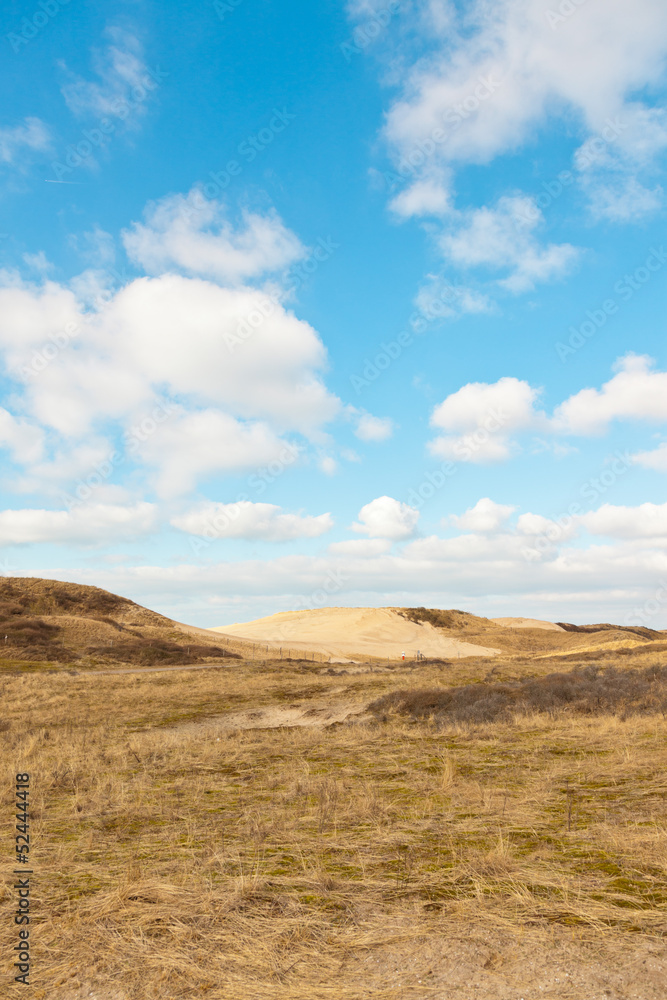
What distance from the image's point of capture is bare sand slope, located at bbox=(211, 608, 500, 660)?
3118 inches

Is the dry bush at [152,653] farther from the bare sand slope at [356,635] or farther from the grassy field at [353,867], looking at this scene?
the grassy field at [353,867]

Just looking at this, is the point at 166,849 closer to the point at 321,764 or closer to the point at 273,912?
the point at 273,912

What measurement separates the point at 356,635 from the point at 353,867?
294 ft

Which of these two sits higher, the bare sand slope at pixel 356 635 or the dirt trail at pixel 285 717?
the dirt trail at pixel 285 717

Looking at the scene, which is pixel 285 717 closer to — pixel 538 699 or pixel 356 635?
pixel 538 699

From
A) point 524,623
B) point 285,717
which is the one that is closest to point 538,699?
point 285,717

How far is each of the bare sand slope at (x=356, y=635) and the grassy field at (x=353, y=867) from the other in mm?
58242

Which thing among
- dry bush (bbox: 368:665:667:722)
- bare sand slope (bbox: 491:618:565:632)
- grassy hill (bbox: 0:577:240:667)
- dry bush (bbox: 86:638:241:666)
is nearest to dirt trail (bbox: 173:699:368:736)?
dry bush (bbox: 368:665:667:722)

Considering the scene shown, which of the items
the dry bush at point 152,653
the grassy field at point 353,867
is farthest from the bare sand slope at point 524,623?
the grassy field at point 353,867

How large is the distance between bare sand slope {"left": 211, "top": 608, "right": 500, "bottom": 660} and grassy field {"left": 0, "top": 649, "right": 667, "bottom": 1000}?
2293 inches

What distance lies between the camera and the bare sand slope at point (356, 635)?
79188 millimetres

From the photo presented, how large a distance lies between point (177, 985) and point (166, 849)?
3143 millimetres

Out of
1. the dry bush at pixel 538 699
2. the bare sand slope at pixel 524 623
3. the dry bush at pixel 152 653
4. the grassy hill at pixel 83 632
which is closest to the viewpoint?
the dry bush at pixel 538 699

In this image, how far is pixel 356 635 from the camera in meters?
93.8
